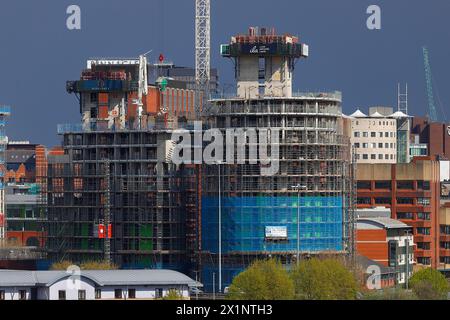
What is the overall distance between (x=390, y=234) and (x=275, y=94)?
2348 cm

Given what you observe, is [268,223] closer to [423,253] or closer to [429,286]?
[429,286]

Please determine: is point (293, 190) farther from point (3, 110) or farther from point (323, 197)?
point (3, 110)

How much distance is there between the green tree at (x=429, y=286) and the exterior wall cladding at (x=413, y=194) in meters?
39.1

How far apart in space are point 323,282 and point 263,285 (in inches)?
150

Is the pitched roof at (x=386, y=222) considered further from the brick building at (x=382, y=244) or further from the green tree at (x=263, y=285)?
the green tree at (x=263, y=285)

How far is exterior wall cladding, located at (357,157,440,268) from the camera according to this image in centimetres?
15488

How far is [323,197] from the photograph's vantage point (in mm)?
117062

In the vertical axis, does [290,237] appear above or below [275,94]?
below

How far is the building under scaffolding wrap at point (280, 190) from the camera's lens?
377 ft

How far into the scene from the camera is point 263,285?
8869 centimetres

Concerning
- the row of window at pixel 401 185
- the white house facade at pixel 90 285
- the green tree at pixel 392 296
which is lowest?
the green tree at pixel 392 296

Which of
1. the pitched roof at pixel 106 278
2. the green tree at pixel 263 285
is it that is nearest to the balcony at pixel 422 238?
the green tree at pixel 263 285

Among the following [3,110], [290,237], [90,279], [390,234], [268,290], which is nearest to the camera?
[90,279]
